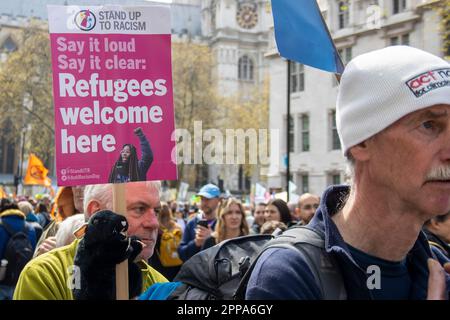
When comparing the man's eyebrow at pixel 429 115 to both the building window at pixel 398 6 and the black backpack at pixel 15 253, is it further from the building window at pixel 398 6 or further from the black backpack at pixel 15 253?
the building window at pixel 398 6

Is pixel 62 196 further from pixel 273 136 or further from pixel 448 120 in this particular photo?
pixel 273 136

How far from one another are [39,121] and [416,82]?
38.0 metres

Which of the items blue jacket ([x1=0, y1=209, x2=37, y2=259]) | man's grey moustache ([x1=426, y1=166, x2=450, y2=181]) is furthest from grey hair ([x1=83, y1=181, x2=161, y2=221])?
→ blue jacket ([x1=0, y1=209, x2=37, y2=259])

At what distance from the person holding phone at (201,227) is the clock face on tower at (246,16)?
62098mm

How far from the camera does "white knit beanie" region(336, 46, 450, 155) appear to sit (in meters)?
1.76

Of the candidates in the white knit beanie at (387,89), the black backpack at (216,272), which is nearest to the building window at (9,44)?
the black backpack at (216,272)

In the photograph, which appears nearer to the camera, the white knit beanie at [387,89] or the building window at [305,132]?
the white knit beanie at [387,89]

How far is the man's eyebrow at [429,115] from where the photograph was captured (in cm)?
177

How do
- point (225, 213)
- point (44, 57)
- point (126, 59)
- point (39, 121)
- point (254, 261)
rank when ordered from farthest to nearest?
1. point (39, 121)
2. point (44, 57)
3. point (225, 213)
4. point (126, 59)
5. point (254, 261)

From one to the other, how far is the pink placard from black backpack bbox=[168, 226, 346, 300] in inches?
34.8

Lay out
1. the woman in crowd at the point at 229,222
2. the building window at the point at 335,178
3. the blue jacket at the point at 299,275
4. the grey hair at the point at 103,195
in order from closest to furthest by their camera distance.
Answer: the blue jacket at the point at 299,275 < the grey hair at the point at 103,195 < the woman in crowd at the point at 229,222 < the building window at the point at 335,178

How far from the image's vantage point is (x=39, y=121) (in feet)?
125
